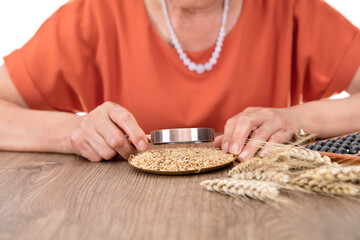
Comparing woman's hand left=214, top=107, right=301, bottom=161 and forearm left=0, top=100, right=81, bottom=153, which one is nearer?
woman's hand left=214, top=107, right=301, bottom=161

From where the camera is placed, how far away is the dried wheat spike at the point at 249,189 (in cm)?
63

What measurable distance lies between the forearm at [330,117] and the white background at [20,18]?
6.70 feet

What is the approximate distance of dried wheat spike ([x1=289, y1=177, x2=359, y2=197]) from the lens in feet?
2.04

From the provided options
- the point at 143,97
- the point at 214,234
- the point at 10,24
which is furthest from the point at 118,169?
the point at 10,24

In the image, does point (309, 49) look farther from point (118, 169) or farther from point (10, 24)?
point (10, 24)

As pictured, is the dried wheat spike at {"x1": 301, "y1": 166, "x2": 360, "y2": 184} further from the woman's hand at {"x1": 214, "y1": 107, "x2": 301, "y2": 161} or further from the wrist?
the wrist

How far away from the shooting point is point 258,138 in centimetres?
98

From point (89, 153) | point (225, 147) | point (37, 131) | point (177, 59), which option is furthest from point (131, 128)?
point (177, 59)

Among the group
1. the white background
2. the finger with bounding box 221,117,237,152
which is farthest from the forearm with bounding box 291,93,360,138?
the white background

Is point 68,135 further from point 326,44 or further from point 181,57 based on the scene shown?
point 326,44

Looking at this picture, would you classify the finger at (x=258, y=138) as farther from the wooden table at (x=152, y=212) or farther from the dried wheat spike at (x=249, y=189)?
the dried wheat spike at (x=249, y=189)

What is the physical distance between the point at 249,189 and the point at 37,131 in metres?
0.81

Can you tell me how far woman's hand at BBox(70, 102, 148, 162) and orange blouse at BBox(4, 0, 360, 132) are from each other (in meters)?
0.52

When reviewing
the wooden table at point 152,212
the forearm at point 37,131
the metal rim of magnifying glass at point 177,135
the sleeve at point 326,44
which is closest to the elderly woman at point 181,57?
the sleeve at point 326,44
